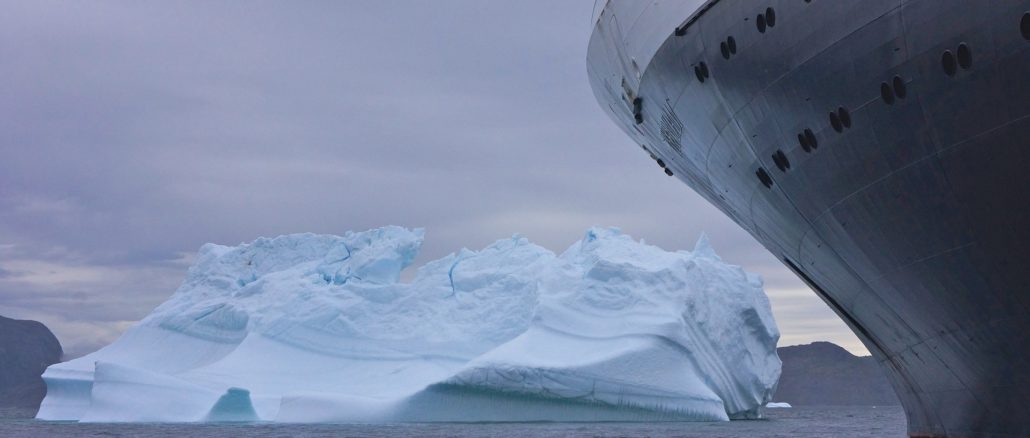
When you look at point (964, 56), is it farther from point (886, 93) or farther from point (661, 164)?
point (661, 164)

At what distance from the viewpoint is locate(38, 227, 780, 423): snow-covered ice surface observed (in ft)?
112

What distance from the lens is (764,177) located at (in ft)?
44.0

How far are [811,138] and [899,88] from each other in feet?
5.29

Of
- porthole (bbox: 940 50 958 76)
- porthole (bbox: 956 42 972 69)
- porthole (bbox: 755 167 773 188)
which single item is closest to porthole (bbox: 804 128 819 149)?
porthole (bbox: 755 167 773 188)

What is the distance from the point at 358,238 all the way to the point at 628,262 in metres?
12.1

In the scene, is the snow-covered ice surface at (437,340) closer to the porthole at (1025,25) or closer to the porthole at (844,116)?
the porthole at (844,116)

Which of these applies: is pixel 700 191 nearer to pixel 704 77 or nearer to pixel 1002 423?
pixel 704 77

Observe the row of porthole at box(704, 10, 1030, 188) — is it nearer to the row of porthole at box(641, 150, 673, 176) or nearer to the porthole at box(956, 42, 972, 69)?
the porthole at box(956, 42, 972, 69)

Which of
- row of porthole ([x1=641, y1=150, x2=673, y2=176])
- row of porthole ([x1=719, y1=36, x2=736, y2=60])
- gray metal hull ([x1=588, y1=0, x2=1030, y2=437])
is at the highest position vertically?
row of porthole ([x1=641, y1=150, x2=673, y2=176])

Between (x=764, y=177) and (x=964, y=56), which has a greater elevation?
(x=764, y=177)

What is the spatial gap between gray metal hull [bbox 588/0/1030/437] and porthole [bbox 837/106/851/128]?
0.06ft

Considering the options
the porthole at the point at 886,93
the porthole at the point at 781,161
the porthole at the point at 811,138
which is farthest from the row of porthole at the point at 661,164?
the porthole at the point at 886,93

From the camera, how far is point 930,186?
1059 cm

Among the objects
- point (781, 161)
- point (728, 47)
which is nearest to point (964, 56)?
point (728, 47)
